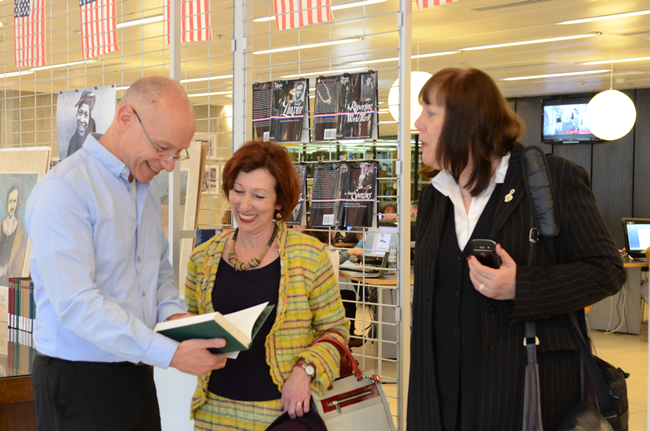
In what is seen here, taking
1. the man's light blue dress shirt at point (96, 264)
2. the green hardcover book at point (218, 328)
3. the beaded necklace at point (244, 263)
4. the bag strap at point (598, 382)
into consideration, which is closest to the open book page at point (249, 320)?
the green hardcover book at point (218, 328)

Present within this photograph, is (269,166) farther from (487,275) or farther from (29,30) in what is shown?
(29,30)

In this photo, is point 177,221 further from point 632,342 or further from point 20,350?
point 632,342

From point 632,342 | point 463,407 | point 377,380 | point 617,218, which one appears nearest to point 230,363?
point 377,380

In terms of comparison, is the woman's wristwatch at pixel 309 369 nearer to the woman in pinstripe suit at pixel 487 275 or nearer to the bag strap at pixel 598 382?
the woman in pinstripe suit at pixel 487 275

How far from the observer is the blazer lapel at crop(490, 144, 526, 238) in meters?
1.62

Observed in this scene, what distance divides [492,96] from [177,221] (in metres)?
1.53

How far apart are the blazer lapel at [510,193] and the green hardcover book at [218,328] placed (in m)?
0.70

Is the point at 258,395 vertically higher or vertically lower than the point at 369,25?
lower

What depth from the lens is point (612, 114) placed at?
9406 mm

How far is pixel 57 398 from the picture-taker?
5.32 ft

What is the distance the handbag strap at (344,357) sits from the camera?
2.00m

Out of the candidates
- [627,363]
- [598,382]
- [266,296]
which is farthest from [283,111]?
[627,363]

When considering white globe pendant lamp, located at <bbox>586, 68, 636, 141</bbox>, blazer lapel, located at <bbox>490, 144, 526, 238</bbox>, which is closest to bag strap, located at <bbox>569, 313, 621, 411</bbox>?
blazer lapel, located at <bbox>490, 144, 526, 238</bbox>

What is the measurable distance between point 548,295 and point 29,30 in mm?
3909
